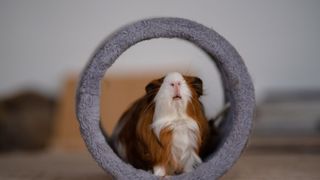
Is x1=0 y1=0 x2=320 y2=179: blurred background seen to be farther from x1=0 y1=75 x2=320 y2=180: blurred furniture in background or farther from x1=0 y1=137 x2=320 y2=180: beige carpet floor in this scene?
x1=0 y1=137 x2=320 y2=180: beige carpet floor

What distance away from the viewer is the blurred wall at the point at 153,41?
7.34ft

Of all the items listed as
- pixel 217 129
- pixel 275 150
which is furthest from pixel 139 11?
pixel 217 129

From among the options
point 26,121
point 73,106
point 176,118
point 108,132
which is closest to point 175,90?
point 176,118

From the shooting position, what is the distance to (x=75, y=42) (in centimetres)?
237

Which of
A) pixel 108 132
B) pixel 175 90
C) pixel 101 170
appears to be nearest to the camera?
pixel 175 90

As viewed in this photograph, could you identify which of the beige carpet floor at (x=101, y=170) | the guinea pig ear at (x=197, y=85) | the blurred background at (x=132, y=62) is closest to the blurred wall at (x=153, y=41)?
the blurred background at (x=132, y=62)

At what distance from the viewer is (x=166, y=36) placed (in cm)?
107

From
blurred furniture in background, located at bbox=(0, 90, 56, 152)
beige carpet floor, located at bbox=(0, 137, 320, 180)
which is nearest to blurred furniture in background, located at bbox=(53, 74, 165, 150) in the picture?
blurred furniture in background, located at bbox=(0, 90, 56, 152)

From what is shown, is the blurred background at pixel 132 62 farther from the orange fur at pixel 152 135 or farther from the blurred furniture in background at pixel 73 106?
the orange fur at pixel 152 135

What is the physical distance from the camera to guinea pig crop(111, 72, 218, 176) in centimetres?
105

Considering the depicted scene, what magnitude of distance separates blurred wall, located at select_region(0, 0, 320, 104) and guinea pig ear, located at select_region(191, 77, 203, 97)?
99 centimetres

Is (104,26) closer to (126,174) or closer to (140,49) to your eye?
(140,49)

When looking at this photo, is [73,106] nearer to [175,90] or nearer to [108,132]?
[108,132]

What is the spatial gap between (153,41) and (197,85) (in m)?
1.28
